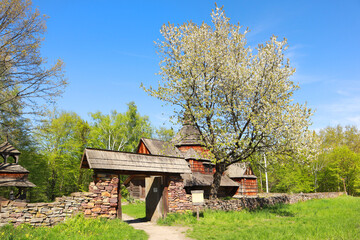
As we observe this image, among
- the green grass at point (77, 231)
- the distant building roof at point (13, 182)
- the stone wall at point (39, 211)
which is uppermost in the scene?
the distant building roof at point (13, 182)

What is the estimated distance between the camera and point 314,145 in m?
17.3

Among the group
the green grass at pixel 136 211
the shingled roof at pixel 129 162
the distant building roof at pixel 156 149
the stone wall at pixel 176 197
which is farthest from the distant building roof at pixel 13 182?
the distant building roof at pixel 156 149

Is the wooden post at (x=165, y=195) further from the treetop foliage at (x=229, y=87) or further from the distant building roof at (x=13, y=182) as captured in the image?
the distant building roof at (x=13, y=182)

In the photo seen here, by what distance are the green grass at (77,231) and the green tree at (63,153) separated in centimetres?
2588

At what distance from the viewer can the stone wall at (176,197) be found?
661 inches

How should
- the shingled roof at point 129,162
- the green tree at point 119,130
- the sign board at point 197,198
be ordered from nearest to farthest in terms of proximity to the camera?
the shingled roof at point 129,162
the sign board at point 197,198
the green tree at point 119,130

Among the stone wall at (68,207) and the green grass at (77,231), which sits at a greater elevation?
the stone wall at (68,207)

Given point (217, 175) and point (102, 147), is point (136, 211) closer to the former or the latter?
point (217, 175)

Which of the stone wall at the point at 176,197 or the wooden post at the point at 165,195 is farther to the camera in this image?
the stone wall at the point at 176,197

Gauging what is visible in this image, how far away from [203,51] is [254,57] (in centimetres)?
388

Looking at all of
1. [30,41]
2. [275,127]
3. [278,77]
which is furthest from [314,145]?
[30,41]

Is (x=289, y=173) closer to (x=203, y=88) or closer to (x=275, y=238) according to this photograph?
(x=203, y=88)

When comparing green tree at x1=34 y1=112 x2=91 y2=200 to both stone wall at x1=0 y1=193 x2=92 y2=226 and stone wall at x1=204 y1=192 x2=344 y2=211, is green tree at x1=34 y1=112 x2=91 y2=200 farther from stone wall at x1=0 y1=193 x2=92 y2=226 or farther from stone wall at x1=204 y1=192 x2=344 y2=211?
stone wall at x1=0 y1=193 x2=92 y2=226

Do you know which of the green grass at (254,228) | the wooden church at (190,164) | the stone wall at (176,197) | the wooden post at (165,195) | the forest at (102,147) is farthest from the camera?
the forest at (102,147)
